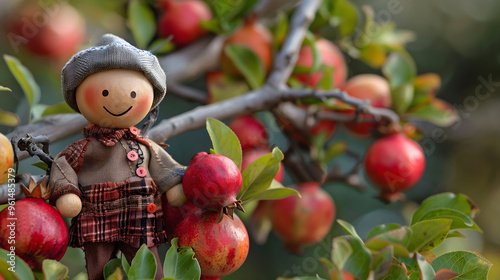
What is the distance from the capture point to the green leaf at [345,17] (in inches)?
31.3

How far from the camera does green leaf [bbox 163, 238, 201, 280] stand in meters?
0.37

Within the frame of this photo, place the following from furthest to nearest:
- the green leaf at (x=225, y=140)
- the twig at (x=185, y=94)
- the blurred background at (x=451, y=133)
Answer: the blurred background at (x=451, y=133) < the twig at (x=185, y=94) < the green leaf at (x=225, y=140)

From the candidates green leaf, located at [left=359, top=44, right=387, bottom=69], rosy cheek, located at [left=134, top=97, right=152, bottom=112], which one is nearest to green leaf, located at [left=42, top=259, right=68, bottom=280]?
rosy cheek, located at [left=134, top=97, right=152, bottom=112]

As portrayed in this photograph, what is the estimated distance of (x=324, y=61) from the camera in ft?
2.63

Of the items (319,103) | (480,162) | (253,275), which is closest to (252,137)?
(319,103)

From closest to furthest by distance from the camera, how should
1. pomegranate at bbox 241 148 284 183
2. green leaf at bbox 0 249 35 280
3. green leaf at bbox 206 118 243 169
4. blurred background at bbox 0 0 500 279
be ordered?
1. green leaf at bbox 0 249 35 280
2. green leaf at bbox 206 118 243 169
3. pomegranate at bbox 241 148 284 183
4. blurred background at bbox 0 0 500 279

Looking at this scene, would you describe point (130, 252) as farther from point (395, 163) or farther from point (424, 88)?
point (424, 88)

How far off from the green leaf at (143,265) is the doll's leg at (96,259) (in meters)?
0.04

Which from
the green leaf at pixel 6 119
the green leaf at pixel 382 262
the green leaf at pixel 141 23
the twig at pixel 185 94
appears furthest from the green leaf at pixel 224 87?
the green leaf at pixel 382 262

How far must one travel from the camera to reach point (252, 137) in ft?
2.35

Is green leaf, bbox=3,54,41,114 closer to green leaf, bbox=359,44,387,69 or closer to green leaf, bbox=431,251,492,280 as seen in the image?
green leaf, bbox=431,251,492,280

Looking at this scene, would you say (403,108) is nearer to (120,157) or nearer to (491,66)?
(120,157)

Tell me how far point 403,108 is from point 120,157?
0.51 metres

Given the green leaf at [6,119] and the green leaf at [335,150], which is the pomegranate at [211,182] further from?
the green leaf at [335,150]
